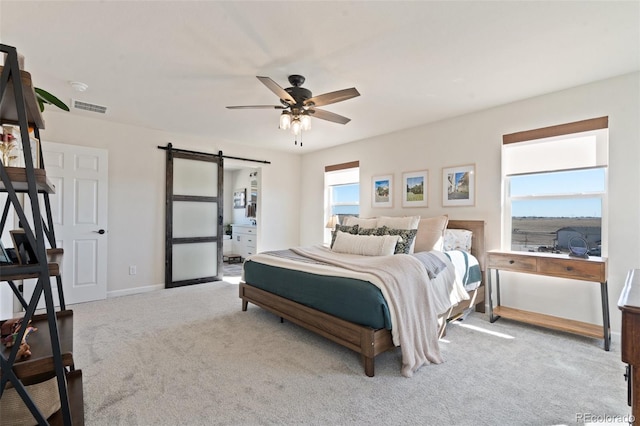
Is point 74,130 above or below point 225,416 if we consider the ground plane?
above

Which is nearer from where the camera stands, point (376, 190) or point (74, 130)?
point (74, 130)

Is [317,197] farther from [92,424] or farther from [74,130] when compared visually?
[92,424]

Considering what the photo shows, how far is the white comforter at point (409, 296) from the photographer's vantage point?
7.37ft

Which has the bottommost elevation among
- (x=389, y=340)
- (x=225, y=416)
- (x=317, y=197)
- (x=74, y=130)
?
(x=225, y=416)

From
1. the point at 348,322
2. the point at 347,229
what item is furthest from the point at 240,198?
the point at 348,322

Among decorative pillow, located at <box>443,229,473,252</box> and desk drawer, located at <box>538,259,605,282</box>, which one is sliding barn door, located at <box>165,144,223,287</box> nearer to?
decorative pillow, located at <box>443,229,473,252</box>

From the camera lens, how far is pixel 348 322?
2.38 m

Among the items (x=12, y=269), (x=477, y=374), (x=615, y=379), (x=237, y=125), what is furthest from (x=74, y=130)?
(x=615, y=379)

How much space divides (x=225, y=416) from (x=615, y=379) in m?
2.64

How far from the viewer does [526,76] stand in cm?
282

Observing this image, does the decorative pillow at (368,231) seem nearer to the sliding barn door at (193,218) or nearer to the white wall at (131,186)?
the sliding barn door at (193,218)

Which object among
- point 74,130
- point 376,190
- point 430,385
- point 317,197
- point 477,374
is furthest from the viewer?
point 317,197

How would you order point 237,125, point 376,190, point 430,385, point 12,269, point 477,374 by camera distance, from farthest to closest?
point 376,190 < point 237,125 < point 477,374 < point 430,385 < point 12,269

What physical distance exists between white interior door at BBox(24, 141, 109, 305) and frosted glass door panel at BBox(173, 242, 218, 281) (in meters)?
0.97
